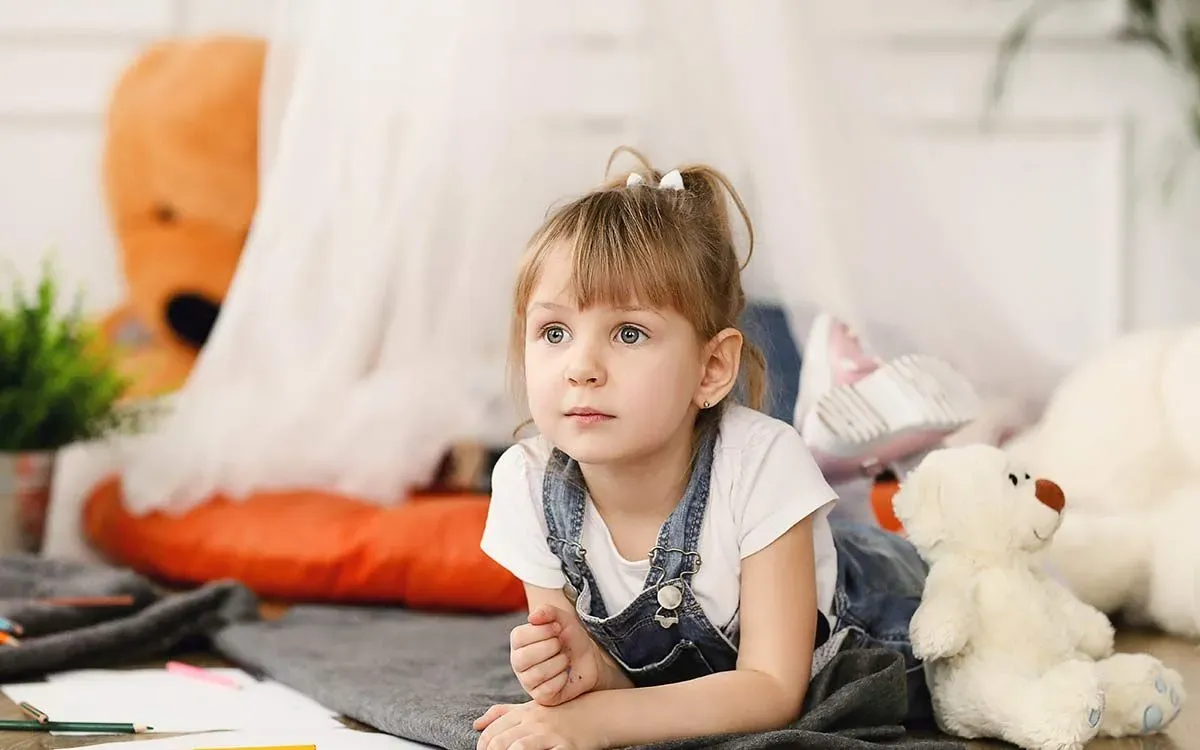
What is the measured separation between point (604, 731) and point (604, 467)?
0.21 metres

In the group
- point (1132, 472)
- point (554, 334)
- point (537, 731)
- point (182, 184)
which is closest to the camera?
point (537, 731)

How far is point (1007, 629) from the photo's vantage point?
1.17 m

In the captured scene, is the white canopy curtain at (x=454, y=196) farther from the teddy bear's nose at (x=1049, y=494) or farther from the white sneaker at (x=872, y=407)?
the teddy bear's nose at (x=1049, y=494)

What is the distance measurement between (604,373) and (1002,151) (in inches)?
78.4

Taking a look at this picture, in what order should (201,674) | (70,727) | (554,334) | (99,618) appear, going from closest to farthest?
1. (554,334)
2. (70,727)
3. (201,674)
4. (99,618)

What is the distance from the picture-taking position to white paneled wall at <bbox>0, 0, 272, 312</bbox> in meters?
2.79

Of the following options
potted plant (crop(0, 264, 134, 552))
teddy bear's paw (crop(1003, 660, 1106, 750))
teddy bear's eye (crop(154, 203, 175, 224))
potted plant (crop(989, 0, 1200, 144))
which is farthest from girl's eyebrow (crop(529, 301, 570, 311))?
potted plant (crop(989, 0, 1200, 144))

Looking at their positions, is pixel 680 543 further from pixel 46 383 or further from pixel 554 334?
pixel 46 383

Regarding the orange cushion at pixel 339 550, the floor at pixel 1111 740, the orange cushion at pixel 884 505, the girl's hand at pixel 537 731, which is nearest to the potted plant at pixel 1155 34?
the orange cushion at pixel 884 505

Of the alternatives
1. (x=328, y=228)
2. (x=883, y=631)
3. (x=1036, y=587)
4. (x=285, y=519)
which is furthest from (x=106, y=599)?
(x=1036, y=587)

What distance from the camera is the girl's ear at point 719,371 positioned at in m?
1.12

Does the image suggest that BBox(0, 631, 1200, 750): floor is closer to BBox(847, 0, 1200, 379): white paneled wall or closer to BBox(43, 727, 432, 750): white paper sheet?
BBox(43, 727, 432, 750): white paper sheet

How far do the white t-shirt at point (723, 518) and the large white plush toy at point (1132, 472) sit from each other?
49 centimetres

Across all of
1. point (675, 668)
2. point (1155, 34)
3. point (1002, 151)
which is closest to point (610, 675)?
point (675, 668)
